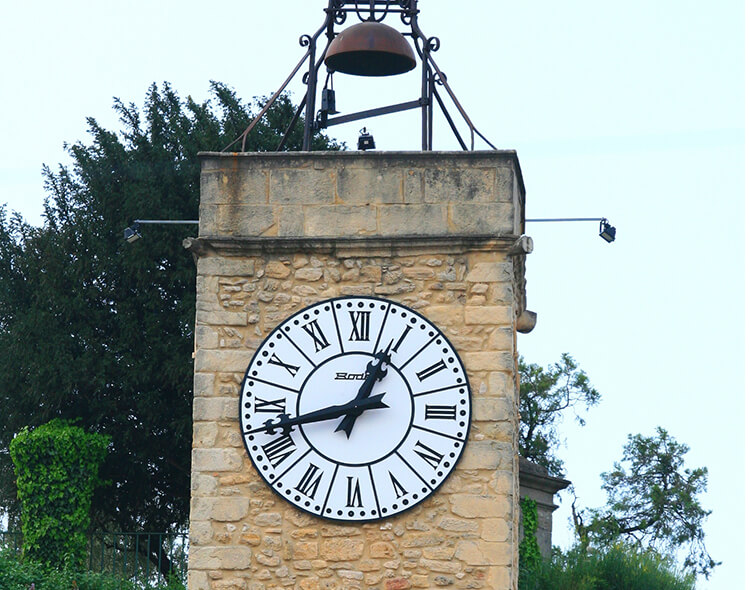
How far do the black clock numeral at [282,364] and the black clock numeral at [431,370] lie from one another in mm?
737

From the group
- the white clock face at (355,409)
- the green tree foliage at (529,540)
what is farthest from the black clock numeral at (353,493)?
the green tree foliage at (529,540)

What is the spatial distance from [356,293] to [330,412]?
0.77 metres

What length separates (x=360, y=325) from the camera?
8875mm

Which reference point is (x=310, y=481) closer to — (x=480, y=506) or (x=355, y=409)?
Result: (x=355, y=409)

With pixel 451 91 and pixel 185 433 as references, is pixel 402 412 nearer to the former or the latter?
pixel 451 91

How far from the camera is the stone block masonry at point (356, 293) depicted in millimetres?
8562

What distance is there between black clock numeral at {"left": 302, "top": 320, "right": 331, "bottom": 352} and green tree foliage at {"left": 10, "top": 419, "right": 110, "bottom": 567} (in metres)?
8.01

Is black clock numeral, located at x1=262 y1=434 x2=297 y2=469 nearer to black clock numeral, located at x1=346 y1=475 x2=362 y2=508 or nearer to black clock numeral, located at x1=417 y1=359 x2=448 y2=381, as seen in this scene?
black clock numeral, located at x1=346 y1=475 x2=362 y2=508

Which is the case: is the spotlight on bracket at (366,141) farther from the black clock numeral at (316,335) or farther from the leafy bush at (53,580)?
the leafy bush at (53,580)

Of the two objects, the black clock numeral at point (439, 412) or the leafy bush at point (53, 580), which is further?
the leafy bush at point (53, 580)

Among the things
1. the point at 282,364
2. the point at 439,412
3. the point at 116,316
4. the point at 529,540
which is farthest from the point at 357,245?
the point at 116,316

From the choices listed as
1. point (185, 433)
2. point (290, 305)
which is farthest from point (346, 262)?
point (185, 433)

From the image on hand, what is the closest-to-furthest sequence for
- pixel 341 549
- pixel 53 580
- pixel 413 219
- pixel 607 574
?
1. pixel 341 549
2. pixel 413 219
3. pixel 53 580
4. pixel 607 574

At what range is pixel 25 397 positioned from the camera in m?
19.3
